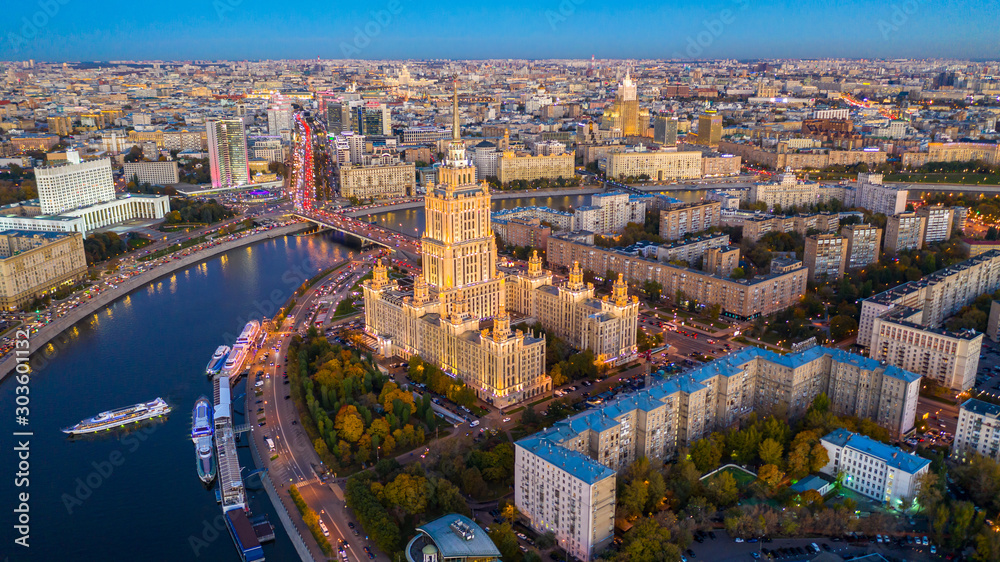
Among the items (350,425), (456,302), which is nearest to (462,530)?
(350,425)

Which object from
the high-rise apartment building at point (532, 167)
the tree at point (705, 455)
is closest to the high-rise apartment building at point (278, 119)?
the high-rise apartment building at point (532, 167)

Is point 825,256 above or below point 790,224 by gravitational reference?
below

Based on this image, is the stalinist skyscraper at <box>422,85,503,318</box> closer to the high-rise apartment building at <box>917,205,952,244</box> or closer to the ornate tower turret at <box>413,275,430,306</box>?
the ornate tower turret at <box>413,275,430,306</box>

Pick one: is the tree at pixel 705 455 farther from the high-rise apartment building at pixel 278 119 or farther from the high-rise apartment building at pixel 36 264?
the high-rise apartment building at pixel 278 119

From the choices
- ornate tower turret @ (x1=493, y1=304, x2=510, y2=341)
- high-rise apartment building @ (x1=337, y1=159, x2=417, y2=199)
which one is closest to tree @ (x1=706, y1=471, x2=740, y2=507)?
ornate tower turret @ (x1=493, y1=304, x2=510, y2=341)

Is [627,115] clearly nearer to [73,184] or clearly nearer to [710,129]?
[710,129]

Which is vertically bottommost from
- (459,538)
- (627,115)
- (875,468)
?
(459,538)

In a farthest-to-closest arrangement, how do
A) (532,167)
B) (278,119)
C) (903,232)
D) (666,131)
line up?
(278,119) < (666,131) < (532,167) < (903,232)
